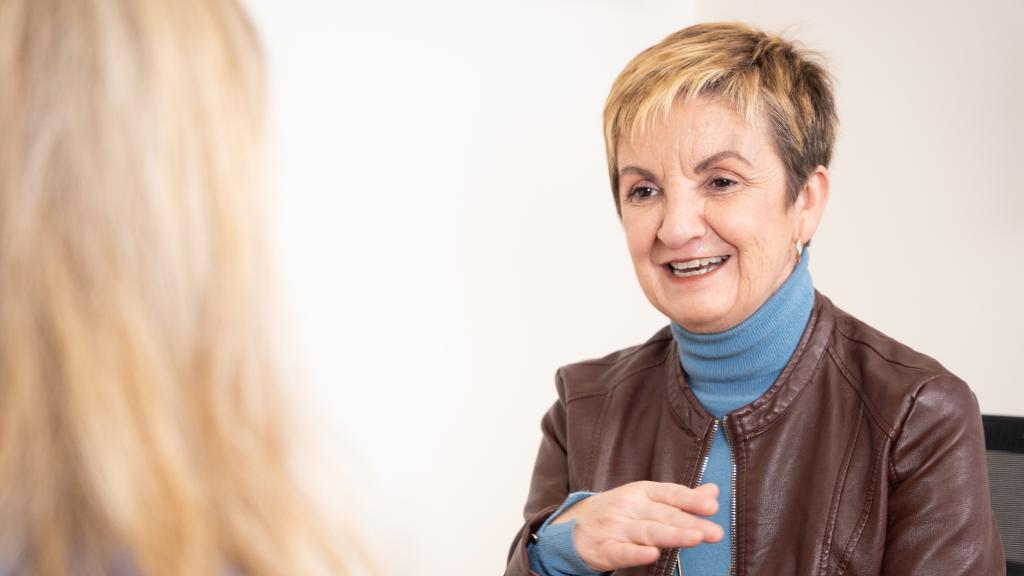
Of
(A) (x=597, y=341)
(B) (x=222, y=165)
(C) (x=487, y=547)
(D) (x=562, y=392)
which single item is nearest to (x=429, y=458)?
(C) (x=487, y=547)

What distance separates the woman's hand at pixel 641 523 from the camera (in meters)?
1.19

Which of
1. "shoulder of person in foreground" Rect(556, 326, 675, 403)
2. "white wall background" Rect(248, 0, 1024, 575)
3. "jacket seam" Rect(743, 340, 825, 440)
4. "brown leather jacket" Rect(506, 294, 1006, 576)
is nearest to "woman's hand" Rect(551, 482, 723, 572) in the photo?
"brown leather jacket" Rect(506, 294, 1006, 576)

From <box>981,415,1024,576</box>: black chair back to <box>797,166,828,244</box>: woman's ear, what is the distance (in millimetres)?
469

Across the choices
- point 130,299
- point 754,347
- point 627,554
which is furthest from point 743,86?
point 130,299

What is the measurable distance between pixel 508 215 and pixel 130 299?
2.10 metres

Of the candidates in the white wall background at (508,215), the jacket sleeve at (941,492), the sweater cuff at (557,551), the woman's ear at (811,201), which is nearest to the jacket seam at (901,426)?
the jacket sleeve at (941,492)

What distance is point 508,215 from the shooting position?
2.69 metres

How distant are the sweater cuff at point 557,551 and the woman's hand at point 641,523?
0.06 ft

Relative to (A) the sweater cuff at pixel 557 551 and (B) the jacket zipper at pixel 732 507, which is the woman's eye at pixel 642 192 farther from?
(A) the sweater cuff at pixel 557 551

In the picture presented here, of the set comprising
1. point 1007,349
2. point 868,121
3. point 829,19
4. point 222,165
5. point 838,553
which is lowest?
point 838,553

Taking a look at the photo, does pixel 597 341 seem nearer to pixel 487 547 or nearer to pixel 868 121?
pixel 487 547

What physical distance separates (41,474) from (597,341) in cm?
238

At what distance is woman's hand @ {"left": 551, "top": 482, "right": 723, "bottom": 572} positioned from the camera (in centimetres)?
119

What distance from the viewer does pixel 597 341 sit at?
9.59 feet
